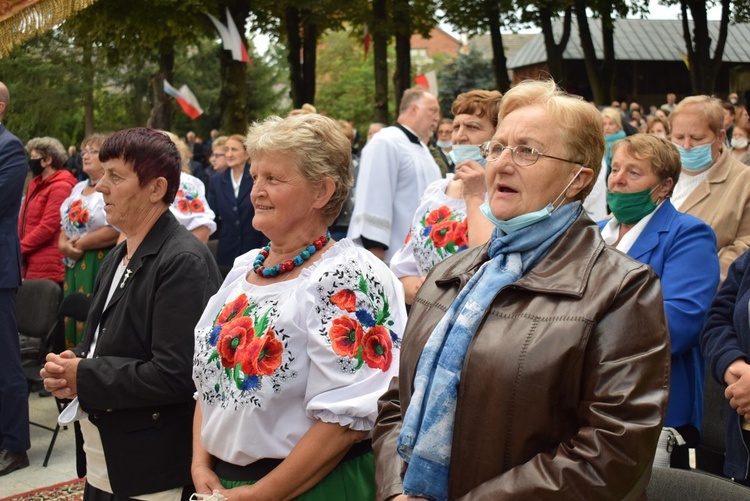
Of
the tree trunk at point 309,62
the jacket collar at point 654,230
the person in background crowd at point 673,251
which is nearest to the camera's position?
the person in background crowd at point 673,251

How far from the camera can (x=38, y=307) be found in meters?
6.91

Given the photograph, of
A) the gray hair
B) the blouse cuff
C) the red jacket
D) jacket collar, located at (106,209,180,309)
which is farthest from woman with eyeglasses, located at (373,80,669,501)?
the gray hair

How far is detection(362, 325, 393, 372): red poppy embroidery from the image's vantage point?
285 centimetres

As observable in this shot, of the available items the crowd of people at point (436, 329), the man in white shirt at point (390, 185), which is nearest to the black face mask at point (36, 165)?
the man in white shirt at point (390, 185)

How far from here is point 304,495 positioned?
286 centimetres

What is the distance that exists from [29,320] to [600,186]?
15.6 feet

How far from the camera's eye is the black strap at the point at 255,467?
2.87 meters

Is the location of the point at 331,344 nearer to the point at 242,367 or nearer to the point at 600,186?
the point at 242,367

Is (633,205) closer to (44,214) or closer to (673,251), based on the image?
(673,251)

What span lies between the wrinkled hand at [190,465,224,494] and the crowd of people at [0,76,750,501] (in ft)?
0.05

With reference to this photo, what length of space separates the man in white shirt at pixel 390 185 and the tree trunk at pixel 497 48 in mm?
18463

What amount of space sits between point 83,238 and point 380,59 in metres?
16.2

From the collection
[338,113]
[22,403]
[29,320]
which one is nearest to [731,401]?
[22,403]

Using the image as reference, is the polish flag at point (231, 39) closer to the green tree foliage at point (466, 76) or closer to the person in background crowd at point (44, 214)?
the person in background crowd at point (44, 214)
